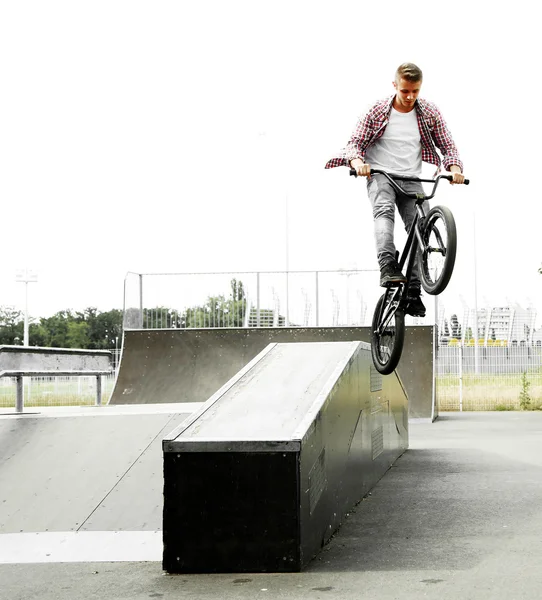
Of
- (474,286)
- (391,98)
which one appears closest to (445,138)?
(391,98)

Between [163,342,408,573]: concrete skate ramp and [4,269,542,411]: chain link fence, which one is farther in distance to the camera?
[4,269,542,411]: chain link fence

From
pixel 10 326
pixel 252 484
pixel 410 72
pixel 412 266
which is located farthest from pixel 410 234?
pixel 10 326

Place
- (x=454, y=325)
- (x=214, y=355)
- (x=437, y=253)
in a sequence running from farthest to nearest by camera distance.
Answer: (x=454, y=325), (x=214, y=355), (x=437, y=253)

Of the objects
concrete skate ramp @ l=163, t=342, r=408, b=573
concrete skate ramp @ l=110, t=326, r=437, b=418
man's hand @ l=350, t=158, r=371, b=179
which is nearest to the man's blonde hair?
man's hand @ l=350, t=158, r=371, b=179

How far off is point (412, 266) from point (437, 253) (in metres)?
0.53

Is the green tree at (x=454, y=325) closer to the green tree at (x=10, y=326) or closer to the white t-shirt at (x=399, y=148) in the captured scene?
the white t-shirt at (x=399, y=148)

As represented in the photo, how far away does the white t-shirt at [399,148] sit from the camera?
6.98m

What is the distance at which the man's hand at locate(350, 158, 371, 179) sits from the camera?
6734 mm

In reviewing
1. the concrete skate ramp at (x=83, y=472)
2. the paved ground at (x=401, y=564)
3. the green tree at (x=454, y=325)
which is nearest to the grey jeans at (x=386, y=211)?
A: the paved ground at (x=401, y=564)

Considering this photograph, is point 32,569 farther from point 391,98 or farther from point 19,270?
point 19,270

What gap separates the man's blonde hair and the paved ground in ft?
11.4

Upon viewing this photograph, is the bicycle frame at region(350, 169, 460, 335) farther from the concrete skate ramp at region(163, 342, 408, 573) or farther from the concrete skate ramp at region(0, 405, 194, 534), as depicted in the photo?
the concrete skate ramp at region(0, 405, 194, 534)

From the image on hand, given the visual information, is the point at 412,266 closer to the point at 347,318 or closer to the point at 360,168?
the point at 360,168

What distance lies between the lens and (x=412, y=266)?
22.8ft
